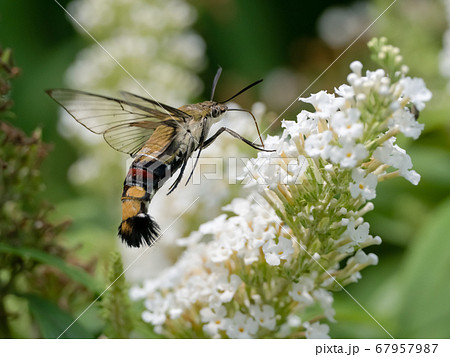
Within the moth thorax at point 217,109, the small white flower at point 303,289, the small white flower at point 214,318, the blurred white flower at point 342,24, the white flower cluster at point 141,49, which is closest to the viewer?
the small white flower at point 303,289

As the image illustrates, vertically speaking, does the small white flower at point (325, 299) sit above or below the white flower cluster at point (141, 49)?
below

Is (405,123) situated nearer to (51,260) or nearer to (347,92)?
(347,92)

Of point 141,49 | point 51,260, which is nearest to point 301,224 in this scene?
point 51,260

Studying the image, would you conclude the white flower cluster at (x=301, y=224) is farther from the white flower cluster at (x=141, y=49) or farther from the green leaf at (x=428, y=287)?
the white flower cluster at (x=141, y=49)

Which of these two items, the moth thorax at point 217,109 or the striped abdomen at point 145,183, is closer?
the striped abdomen at point 145,183

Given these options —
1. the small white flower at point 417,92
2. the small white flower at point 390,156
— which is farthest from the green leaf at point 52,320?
the small white flower at point 417,92

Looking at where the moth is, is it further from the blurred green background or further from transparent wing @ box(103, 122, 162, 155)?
the blurred green background

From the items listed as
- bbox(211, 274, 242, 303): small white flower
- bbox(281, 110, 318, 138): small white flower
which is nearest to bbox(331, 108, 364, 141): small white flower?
bbox(281, 110, 318, 138): small white flower
